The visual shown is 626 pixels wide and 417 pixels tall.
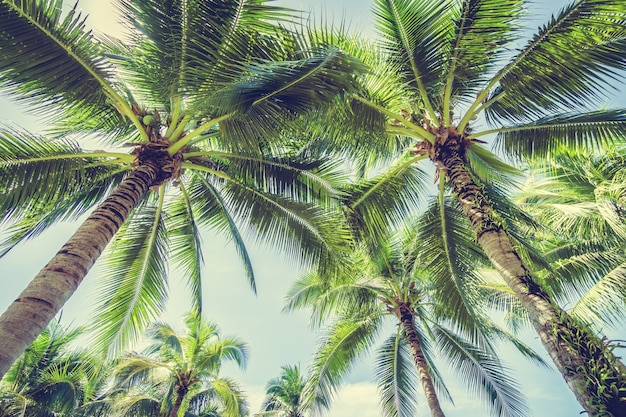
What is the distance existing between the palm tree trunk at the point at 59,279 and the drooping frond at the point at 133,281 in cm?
Result: 243

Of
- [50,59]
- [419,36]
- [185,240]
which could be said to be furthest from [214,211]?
[419,36]

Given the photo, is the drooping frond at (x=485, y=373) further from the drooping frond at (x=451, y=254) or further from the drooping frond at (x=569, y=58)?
the drooping frond at (x=569, y=58)

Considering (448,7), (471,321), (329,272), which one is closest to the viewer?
(448,7)

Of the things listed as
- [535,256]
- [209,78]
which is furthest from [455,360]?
[209,78]

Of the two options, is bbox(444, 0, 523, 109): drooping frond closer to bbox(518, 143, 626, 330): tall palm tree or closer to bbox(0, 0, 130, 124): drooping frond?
bbox(518, 143, 626, 330): tall palm tree

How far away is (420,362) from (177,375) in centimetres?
908

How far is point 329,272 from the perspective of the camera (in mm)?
7215

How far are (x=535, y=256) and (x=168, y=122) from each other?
6958mm

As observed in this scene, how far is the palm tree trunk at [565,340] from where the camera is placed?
10.8ft

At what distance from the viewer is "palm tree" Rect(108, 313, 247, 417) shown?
13398 millimetres

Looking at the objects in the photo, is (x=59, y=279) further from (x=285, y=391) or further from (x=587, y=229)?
(x=285, y=391)

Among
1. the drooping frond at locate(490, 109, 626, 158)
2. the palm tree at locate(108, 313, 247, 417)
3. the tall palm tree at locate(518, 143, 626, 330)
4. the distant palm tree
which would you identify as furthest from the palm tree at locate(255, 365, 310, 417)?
the drooping frond at locate(490, 109, 626, 158)

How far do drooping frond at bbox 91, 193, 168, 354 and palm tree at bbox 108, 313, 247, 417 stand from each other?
6419mm

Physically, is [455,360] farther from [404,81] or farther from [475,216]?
[404,81]
